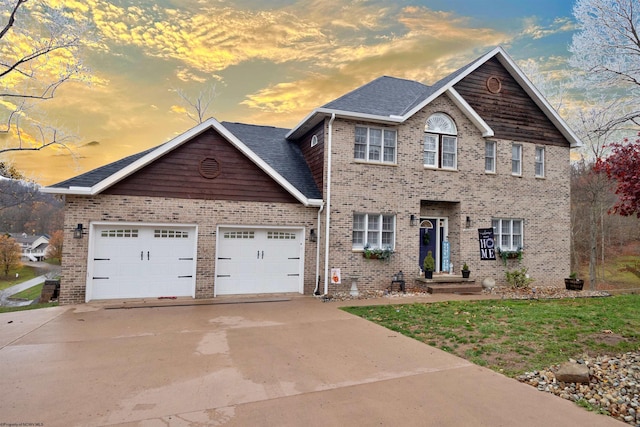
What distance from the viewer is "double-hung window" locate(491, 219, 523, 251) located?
14523mm

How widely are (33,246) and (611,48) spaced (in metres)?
81.5

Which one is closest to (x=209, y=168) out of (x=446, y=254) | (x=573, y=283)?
(x=446, y=254)

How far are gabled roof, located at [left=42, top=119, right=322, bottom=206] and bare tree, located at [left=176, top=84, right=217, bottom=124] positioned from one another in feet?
32.9

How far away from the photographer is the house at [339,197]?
1034 centimetres

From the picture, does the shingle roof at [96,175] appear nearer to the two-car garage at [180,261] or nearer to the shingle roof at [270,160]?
the shingle roof at [270,160]

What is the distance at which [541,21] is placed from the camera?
15.0m

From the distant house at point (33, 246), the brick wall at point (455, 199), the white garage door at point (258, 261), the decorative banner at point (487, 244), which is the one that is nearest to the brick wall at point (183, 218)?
the white garage door at point (258, 261)

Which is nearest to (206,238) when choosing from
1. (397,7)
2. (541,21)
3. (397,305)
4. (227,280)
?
(227,280)

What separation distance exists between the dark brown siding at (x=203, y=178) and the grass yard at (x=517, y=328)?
4.71 meters

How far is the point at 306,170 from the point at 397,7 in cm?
722

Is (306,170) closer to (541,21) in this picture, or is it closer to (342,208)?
(342,208)

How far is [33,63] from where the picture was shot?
11375 millimetres

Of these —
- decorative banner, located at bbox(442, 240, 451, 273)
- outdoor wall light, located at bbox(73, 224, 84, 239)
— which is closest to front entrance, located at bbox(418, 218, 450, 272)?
decorative banner, located at bbox(442, 240, 451, 273)

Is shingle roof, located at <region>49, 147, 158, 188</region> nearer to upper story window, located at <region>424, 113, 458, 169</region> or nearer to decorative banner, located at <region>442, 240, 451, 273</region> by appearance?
upper story window, located at <region>424, 113, 458, 169</region>
